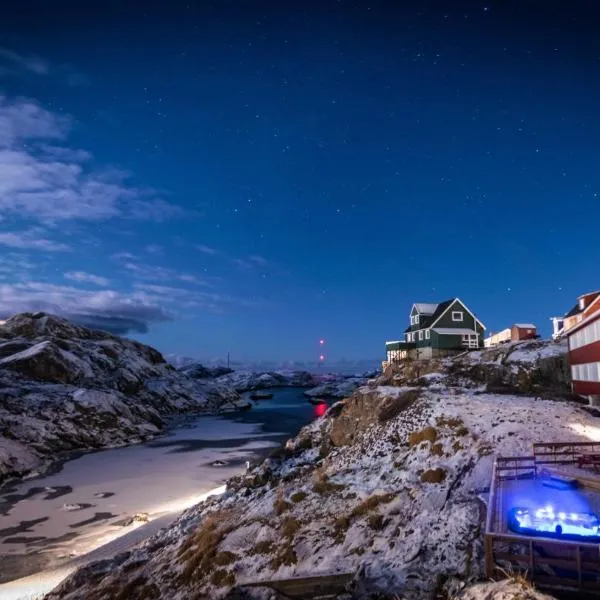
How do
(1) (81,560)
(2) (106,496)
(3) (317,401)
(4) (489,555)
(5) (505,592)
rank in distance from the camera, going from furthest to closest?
(3) (317,401), (2) (106,496), (1) (81,560), (4) (489,555), (5) (505,592)

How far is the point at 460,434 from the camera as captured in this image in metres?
27.9

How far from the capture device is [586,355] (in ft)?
126

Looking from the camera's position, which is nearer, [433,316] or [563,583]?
[563,583]

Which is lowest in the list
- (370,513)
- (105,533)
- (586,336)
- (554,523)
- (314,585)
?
(105,533)

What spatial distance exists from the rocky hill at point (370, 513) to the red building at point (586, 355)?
4154 mm

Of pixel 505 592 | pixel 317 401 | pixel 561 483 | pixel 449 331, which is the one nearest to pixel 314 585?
pixel 505 592

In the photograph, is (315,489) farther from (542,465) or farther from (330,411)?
(330,411)

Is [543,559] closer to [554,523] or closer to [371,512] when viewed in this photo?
[554,523]

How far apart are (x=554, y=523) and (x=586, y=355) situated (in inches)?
1160

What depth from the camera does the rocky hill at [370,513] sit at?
17203 mm

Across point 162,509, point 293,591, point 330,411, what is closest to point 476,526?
point 293,591

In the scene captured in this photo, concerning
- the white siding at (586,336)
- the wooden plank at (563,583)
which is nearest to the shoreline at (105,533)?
the wooden plank at (563,583)

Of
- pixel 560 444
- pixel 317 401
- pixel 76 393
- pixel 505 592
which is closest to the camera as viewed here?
pixel 505 592

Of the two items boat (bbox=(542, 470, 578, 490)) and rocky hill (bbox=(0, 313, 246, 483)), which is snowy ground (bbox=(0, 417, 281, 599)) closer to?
rocky hill (bbox=(0, 313, 246, 483))
